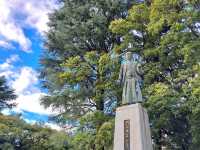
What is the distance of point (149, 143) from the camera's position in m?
9.55

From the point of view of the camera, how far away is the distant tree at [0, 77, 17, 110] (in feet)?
59.1

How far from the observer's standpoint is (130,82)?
10.3m

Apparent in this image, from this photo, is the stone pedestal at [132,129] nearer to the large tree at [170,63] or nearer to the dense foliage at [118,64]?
the large tree at [170,63]

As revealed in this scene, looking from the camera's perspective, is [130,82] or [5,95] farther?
[5,95]

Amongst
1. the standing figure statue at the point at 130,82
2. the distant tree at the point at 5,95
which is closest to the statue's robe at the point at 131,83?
the standing figure statue at the point at 130,82

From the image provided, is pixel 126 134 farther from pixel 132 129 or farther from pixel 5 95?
pixel 5 95

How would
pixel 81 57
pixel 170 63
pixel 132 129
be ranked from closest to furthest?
pixel 132 129
pixel 170 63
pixel 81 57

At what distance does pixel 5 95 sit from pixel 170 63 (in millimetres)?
8468

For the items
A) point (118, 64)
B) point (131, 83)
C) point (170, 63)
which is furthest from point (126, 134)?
point (170, 63)

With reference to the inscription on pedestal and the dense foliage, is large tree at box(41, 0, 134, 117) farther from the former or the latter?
the inscription on pedestal

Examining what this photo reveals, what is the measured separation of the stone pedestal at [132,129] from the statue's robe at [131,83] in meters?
0.35

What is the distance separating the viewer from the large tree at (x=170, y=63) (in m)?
11.8

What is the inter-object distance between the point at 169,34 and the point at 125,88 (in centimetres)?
327

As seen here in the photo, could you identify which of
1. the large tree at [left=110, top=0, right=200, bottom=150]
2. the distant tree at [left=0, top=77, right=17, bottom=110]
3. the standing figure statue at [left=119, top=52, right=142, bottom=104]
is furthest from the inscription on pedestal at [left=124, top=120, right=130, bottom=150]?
the distant tree at [left=0, top=77, right=17, bottom=110]
